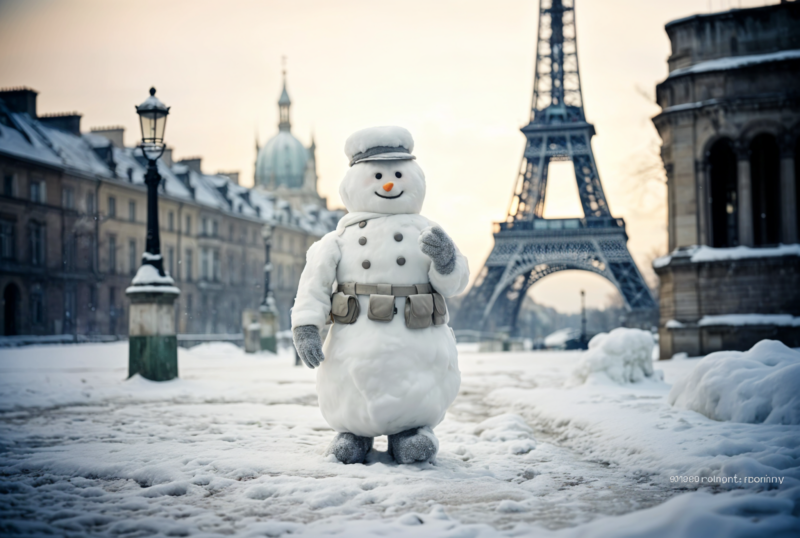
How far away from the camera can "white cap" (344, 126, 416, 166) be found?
5.68m

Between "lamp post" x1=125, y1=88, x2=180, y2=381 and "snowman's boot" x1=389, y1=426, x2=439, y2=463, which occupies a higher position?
"lamp post" x1=125, y1=88, x2=180, y2=381

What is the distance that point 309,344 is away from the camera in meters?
5.33

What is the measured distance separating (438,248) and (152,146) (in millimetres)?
7655

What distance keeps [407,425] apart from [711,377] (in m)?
3.12

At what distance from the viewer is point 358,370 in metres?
5.23

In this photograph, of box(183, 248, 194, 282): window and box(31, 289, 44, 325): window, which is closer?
box(31, 289, 44, 325): window

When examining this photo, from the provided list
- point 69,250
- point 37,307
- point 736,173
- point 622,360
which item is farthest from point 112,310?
point 622,360

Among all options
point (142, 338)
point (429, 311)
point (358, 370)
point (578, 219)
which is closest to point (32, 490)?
point (358, 370)

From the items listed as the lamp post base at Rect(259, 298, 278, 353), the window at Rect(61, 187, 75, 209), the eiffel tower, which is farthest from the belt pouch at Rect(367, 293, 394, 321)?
the window at Rect(61, 187, 75, 209)

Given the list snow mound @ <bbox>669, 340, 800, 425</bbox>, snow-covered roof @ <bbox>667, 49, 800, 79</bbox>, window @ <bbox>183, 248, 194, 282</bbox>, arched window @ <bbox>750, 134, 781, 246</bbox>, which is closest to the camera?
snow mound @ <bbox>669, 340, 800, 425</bbox>

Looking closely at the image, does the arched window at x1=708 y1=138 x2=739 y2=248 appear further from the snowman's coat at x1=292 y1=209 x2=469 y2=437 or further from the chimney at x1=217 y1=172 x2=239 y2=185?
the chimney at x1=217 y1=172 x2=239 y2=185

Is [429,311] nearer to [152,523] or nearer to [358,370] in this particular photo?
[358,370]

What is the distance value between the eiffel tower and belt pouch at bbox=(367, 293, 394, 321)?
2977 cm

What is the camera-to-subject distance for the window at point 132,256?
45094 millimetres
